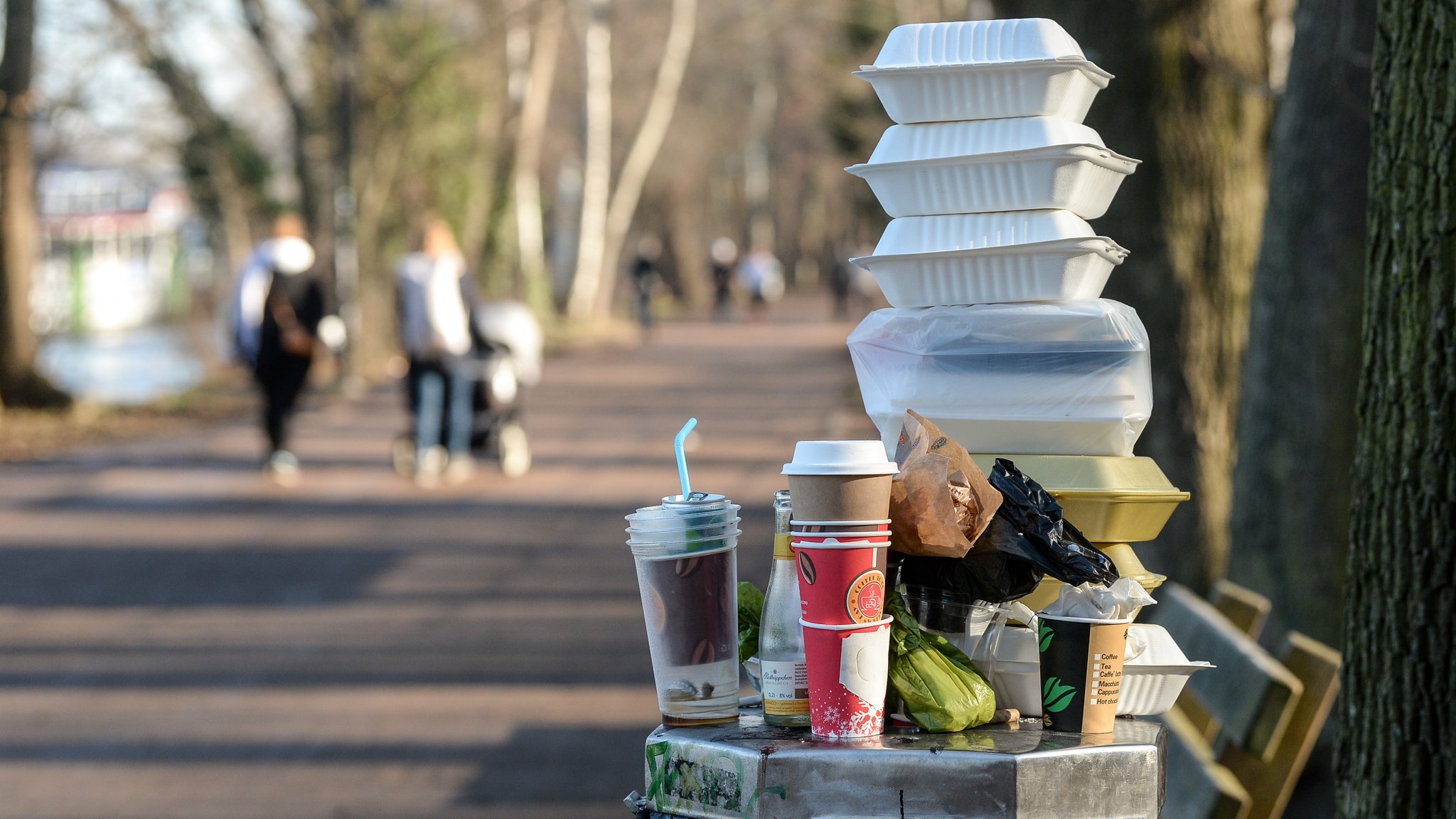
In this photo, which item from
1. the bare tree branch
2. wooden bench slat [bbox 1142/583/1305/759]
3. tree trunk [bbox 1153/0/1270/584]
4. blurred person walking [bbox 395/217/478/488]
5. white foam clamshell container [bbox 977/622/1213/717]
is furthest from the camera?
the bare tree branch

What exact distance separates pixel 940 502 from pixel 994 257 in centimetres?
50

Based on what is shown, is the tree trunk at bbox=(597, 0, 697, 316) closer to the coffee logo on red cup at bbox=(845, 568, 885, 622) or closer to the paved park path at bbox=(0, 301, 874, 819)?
the paved park path at bbox=(0, 301, 874, 819)

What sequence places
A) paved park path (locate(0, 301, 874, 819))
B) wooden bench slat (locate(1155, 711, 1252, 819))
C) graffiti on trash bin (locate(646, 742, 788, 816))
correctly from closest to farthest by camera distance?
graffiti on trash bin (locate(646, 742, 788, 816)) → wooden bench slat (locate(1155, 711, 1252, 819)) → paved park path (locate(0, 301, 874, 819))

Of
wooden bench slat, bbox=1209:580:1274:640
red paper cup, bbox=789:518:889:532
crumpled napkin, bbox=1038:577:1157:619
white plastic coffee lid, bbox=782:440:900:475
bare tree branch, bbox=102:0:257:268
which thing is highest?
bare tree branch, bbox=102:0:257:268

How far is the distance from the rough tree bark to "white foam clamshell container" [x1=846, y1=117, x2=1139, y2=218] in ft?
A: 54.8

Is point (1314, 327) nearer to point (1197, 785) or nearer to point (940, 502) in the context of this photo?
point (1197, 785)

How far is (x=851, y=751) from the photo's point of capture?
218cm

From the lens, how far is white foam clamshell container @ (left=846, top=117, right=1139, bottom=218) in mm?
2574

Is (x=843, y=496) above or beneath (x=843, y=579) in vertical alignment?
above

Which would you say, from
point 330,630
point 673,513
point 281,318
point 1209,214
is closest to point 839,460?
point 673,513

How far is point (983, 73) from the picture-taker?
259 cm

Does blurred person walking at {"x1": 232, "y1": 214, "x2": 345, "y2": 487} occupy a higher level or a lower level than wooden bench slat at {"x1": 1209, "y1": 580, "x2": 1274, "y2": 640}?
higher

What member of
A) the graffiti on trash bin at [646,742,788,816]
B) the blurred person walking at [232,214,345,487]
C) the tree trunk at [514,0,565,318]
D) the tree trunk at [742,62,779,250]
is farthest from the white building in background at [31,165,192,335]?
the graffiti on trash bin at [646,742,788,816]

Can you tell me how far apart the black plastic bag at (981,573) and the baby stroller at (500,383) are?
1129cm
